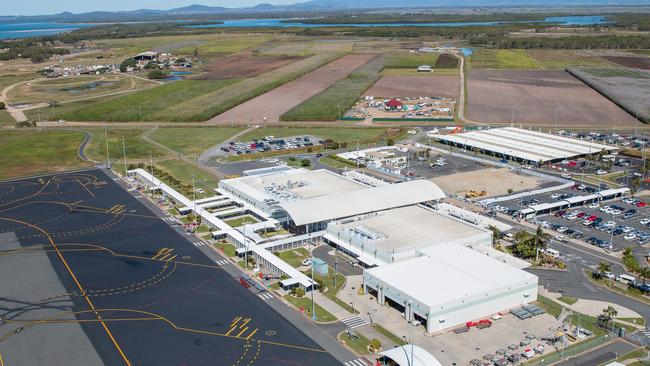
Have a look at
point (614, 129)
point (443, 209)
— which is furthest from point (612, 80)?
A: point (443, 209)

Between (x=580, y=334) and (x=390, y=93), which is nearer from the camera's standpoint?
(x=580, y=334)

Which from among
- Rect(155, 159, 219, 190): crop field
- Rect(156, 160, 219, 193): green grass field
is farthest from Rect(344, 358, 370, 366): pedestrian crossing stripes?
Rect(155, 159, 219, 190): crop field

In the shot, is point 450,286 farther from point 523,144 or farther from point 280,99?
point 280,99

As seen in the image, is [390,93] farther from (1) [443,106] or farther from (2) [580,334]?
(2) [580,334]

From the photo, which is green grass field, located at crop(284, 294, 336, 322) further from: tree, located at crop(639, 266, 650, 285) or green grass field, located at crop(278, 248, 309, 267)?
tree, located at crop(639, 266, 650, 285)

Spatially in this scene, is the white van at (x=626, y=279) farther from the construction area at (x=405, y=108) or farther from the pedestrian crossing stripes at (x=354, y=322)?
the construction area at (x=405, y=108)
